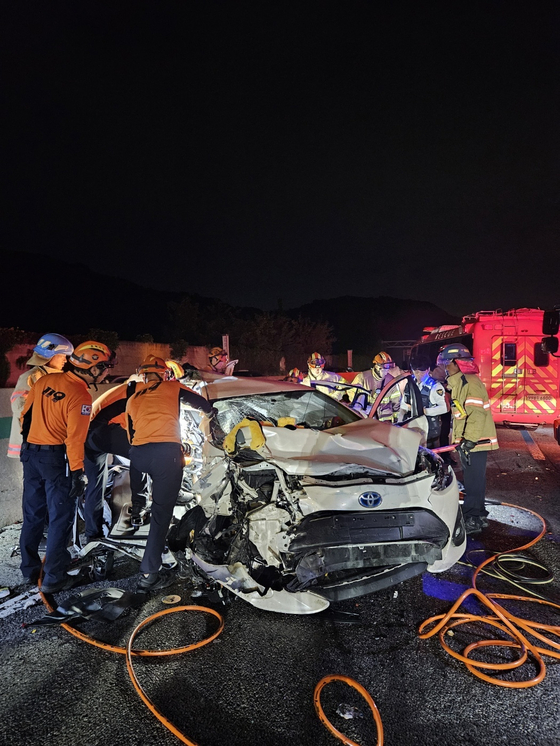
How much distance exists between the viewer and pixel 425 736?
2.07 metres

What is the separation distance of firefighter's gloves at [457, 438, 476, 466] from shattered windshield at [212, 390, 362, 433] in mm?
1321

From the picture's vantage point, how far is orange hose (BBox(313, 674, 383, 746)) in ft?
6.66

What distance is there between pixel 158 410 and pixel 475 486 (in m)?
3.33

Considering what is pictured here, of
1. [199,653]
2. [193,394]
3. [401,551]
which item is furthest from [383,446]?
[199,653]

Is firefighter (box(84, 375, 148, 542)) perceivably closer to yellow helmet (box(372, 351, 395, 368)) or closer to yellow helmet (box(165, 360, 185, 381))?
yellow helmet (box(165, 360, 185, 381))

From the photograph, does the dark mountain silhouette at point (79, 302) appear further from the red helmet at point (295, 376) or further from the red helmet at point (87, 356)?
the red helmet at point (87, 356)

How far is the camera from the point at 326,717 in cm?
219

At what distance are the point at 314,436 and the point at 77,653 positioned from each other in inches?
79.4

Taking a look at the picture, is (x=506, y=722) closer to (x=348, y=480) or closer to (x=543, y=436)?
(x=348, y=480)

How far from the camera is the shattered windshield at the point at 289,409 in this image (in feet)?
13.6

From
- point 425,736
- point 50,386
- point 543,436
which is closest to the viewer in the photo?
point 425,736

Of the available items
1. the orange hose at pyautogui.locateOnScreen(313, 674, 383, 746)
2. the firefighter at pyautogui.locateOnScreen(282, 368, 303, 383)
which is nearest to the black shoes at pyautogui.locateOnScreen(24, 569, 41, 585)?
the orange hose at pyautogui.locateOnScreen(313, 674, 383, 746)

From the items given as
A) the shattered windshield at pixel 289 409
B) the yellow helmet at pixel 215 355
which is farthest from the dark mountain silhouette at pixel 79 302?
the shattered windshield at pixel 289 409

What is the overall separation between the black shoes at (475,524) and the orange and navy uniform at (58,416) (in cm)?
372
